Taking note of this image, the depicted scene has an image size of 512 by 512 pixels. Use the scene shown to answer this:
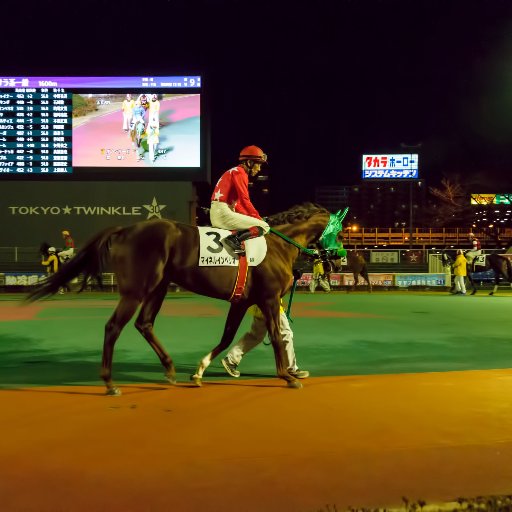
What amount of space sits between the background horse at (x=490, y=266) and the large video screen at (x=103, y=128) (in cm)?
1163

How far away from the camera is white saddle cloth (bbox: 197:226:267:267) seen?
7332 millimetres

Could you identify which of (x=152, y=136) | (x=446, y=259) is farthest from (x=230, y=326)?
(x=446, y=259)

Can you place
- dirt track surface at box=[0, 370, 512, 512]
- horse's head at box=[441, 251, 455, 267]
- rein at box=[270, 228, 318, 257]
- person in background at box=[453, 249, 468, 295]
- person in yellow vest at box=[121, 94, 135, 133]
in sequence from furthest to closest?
horse's head at box=[441, 251, 455, 267]
person in yellow vest at box=[121, 94, 135, 133]
person in background at box=[453, 249, 468, 295]
rein at box=[270, 228, 318, 257]
dirt track surface at box=[0, 370, 512, 512]

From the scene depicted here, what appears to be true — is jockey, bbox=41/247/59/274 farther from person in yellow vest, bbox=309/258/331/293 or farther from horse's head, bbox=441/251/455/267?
horse's head, bbox=441/251/455/267

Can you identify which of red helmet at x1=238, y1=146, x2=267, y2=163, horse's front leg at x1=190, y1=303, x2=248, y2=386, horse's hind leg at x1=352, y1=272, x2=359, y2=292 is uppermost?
red helmet at x1=238, y1=146, x2=267, y2=163

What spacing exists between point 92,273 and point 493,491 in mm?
4752

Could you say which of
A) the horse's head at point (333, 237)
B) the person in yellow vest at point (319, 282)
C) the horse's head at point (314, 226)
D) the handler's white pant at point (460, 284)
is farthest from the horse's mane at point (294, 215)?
the handler's white pant at point (460, 284)

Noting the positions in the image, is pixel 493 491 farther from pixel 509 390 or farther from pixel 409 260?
pixel 409 260

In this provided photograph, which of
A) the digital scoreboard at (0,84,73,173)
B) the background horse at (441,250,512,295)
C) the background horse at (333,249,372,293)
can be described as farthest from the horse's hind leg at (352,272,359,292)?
the digital scoreboard at (0,84,73,173)

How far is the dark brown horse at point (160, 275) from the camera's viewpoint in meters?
7.05

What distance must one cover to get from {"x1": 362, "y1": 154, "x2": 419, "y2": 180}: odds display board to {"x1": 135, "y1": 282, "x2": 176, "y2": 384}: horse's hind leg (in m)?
49.0

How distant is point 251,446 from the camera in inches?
195

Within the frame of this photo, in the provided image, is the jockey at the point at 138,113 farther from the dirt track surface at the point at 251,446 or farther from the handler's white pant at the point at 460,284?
the dirt track surface at the point at 251,446

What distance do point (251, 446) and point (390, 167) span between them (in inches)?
2138
